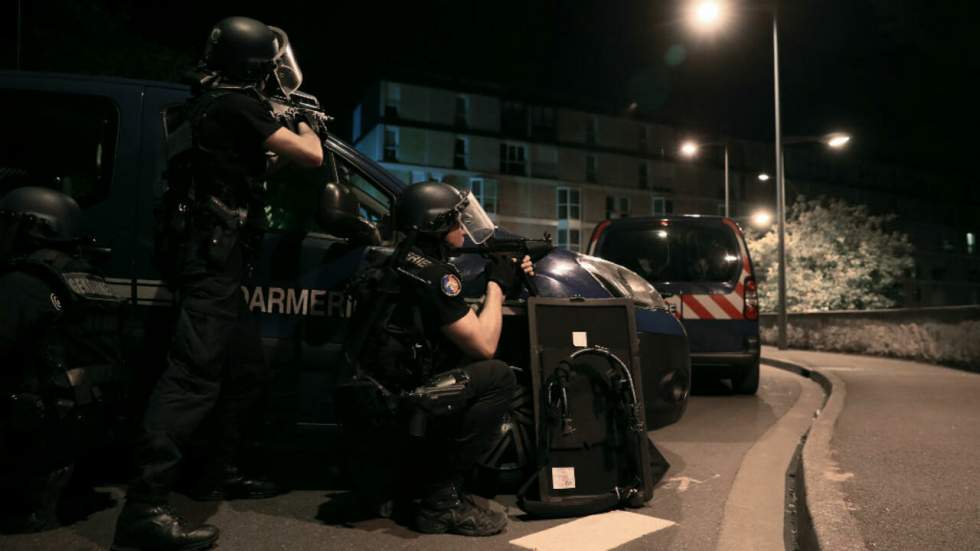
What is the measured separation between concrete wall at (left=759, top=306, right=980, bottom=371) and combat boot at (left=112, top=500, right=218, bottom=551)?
10228mm

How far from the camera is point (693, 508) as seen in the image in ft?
11.9

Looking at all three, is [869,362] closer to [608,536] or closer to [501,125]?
[608,536]

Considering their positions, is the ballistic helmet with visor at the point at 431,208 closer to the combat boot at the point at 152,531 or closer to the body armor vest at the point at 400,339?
the body armor vest at the point at 400,339

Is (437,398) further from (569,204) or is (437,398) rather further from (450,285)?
(569,204)

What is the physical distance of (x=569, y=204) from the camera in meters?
55.0

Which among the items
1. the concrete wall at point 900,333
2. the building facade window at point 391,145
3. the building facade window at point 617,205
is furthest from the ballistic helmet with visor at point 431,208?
the building facade window at point 617,205

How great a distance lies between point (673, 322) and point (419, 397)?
1859mm

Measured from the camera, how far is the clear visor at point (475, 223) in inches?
144

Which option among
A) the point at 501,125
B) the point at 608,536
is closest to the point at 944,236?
the point at 501,125

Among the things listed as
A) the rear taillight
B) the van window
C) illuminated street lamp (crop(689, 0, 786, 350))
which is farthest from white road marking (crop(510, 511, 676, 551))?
illuminated street lamp (crop(689, 0, 786, 350))

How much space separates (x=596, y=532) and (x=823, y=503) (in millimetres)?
1018

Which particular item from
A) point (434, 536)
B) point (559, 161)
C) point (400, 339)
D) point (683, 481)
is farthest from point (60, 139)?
point (559, 161)

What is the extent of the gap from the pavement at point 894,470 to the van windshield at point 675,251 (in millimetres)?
1783

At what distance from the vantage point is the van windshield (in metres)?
8.06
